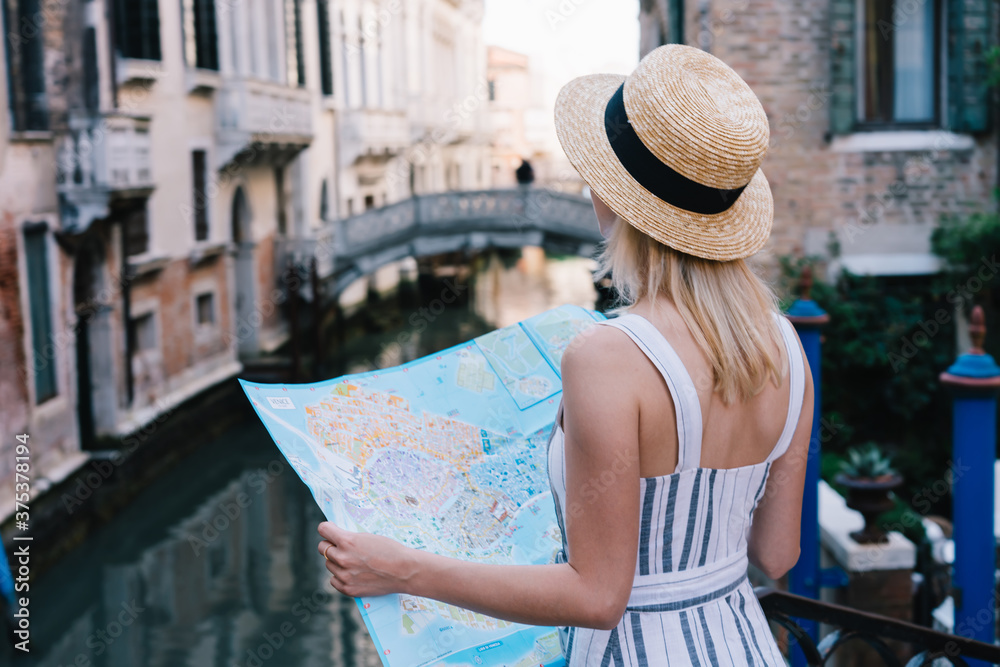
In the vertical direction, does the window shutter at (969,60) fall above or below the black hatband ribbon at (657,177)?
above

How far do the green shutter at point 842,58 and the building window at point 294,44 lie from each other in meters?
8.51

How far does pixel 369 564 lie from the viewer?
3.89 ft

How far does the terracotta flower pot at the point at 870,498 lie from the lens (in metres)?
3.21

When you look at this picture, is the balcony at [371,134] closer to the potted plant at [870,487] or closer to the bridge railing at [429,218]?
the bridge railing at [429,218]

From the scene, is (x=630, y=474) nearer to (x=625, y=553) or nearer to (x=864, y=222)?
(x=625, y=553)

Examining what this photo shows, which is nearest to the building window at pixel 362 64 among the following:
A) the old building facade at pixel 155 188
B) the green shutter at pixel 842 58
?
the old building facade at pixel 155 188

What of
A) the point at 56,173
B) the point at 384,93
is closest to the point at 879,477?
the point at 56,173

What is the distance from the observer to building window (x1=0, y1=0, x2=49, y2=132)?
7504 mm

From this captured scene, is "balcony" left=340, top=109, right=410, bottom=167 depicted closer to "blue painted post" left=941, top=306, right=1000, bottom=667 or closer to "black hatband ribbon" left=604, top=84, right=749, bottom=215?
"blue painted post" left=941, top=306, right=1000, bottom=667

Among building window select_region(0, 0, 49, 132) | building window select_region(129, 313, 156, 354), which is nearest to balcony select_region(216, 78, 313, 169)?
building window select_region(129, 313, 156, 354)

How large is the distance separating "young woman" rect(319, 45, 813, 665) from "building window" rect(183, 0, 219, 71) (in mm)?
10906

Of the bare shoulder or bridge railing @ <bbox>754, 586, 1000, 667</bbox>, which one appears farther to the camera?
bridge railing @ <bbox>754, 586, 1000, 667</bbox>

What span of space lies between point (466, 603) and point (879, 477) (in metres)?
2.39

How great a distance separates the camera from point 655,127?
3.97 feet
